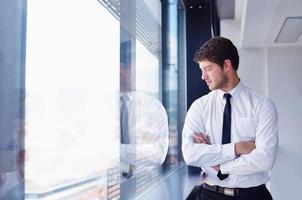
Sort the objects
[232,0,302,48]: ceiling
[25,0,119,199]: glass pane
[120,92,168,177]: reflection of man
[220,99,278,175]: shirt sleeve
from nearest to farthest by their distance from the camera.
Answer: [25,0,119,199]: glass pane < [220,99,278,175]: shirt sleeve < [120,92,168,177]: reflection of man < [232,0,302,48]: ceiling

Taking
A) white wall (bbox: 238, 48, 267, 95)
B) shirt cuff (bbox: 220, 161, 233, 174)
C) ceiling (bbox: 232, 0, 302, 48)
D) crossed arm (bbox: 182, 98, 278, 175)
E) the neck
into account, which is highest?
ceiling (bbox: 232, 0, 302, 48)

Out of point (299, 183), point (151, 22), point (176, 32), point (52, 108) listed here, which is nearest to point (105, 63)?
point (52, 108)

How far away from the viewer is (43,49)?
120cm

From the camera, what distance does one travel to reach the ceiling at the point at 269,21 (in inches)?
142

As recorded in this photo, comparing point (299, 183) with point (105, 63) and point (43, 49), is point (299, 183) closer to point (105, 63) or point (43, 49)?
point (105, 63)

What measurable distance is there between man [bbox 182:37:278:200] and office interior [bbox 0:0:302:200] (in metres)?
0.46

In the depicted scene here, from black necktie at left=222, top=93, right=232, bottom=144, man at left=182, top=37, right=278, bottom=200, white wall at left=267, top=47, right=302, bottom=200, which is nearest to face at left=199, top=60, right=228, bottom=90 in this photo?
man at left=182, top=37, right=278, bottom=200

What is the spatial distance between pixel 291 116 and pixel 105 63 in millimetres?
4381

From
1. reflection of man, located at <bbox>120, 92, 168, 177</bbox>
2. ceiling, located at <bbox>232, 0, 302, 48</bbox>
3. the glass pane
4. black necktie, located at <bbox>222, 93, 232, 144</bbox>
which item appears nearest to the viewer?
the glass pane

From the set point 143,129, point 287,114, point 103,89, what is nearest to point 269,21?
point 287,114

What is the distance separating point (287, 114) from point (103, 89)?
4386mm

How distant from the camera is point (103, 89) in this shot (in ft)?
6.24

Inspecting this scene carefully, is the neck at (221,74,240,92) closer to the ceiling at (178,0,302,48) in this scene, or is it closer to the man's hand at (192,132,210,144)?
the man's hand at (192,132,210,144)

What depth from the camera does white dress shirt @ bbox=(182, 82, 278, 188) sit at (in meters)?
1.97
